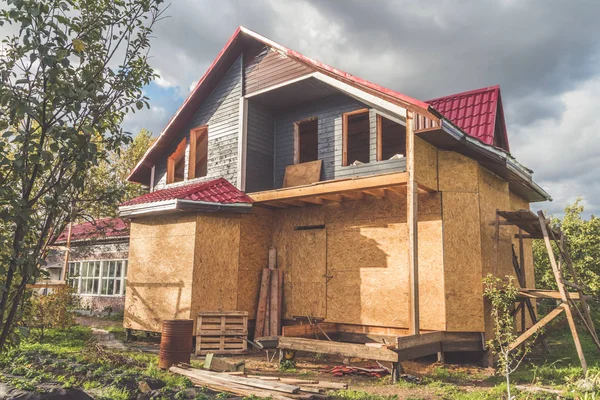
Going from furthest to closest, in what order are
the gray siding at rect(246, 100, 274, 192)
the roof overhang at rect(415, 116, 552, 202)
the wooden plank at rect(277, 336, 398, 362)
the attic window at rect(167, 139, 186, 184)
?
the attic window at rect(167, 139, 186, 184) → the gray siding at rect(246, 100, 274, 192) → the roof overhang at rect(415, 116, 552, 202) → the wooden plank at rect(277, 336, 398, 362)

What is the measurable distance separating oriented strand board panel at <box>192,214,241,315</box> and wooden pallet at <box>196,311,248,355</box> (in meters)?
0.35

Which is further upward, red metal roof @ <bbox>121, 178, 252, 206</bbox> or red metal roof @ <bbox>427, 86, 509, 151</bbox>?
red metal roof @ <bbox>427, 86, 509, 151</bbox>

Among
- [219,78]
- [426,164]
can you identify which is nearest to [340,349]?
[426,164]

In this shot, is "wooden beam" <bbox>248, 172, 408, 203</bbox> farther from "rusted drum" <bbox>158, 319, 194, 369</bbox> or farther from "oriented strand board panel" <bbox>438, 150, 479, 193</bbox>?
"rusted drum" <bbox>158, 319, 194, 369</bbox>

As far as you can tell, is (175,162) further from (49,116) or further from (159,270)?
(49,116)

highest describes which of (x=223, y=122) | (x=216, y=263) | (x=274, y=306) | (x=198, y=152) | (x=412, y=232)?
(x=223, y=122)

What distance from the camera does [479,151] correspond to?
10.2 metres

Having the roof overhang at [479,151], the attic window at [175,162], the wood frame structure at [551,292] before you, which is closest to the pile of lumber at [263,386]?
the wood frame structure at [551,292]

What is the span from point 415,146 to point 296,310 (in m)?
5.56

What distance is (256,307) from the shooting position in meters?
12.6

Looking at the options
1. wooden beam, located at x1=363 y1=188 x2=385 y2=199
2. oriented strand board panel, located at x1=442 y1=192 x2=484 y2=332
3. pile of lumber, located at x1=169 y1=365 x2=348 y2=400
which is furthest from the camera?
wooden beam, located at x1=363 y1=188 x2=385 y2=199

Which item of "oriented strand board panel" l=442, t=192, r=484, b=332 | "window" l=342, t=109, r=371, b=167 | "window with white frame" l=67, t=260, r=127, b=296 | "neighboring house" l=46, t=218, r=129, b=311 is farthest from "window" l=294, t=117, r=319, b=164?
"window with white frame" l=67, t=260, r=127, b=296

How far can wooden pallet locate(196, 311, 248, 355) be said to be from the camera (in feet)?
36.4

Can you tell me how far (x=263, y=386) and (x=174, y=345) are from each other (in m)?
3.08
